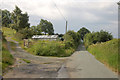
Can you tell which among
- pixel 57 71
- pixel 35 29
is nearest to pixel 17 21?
pixel 57 71

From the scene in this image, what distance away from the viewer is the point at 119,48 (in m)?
9.23

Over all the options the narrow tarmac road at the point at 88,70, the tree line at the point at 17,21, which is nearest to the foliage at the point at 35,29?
the tree line at the point at 17,21

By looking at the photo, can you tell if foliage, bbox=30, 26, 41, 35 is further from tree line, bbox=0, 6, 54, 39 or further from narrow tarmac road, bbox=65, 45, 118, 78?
narrow tarmac road, bbox=65, 45, 118, 78

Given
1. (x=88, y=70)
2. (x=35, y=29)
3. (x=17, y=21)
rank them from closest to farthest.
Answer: (x=88, y=70)
(x=17, y=21)
(x=35, y=29)

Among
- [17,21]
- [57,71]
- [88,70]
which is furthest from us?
[17,21]

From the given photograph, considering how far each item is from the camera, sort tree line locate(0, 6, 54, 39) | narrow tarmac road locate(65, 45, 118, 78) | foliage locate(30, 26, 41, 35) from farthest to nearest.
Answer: foliage locate(30, 26, 41, 35) → tree line locate(0, 6, 54, 39) → narrow tarmac road locate(65, 45, 118, 78)

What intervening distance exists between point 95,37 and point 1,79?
36643mm

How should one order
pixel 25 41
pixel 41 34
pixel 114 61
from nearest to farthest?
pixel 114 61, pixel 25 41, pixel 41 34

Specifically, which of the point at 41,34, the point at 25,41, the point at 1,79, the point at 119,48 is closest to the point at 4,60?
the point at 1,79

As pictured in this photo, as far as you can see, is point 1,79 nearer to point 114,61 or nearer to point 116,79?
point 116,79

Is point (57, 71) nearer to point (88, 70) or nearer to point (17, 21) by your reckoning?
point (88, 70)

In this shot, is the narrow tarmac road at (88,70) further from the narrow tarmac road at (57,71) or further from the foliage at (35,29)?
the foliage at (35,29)

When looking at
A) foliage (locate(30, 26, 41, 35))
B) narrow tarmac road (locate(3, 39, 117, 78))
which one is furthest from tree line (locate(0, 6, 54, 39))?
narrow tarmac road (locate(3, 39, 117, 78))

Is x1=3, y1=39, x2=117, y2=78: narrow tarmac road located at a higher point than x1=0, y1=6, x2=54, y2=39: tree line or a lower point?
lower
